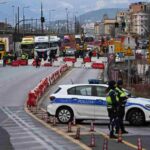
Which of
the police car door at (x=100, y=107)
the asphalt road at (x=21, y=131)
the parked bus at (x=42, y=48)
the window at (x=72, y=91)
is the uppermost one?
the parked bus at (x=42, y=48)

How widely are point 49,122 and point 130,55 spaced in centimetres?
1171

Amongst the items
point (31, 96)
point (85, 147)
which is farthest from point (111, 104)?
point (31, 96)

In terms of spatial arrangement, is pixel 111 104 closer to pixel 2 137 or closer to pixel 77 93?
pixel 2 137

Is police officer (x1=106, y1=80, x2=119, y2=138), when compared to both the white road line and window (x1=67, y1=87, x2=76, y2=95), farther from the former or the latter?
window (x1=67, y1=87, x2=76, y2=95)

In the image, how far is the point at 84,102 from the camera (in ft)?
71.6

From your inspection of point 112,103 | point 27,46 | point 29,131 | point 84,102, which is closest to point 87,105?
point 84,102

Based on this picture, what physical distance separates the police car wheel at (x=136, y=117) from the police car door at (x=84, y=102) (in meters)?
1.39

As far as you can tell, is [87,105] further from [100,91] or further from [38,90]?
[38,90]

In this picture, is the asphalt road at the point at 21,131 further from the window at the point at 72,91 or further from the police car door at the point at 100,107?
the police car door at the point at 100,107

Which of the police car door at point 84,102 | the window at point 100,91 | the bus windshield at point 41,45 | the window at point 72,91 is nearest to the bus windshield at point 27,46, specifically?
the bus windshield at point 41,45

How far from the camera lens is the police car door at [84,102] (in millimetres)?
21750

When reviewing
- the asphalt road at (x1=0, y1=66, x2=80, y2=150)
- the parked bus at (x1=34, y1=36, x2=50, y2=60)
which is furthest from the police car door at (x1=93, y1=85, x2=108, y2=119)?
the parked bus at (x1=34, y1=36, x2=50, y2=60)

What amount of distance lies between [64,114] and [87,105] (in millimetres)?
953

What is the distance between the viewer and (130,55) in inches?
1293
